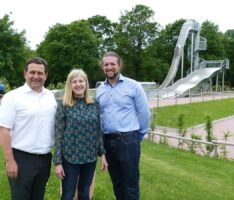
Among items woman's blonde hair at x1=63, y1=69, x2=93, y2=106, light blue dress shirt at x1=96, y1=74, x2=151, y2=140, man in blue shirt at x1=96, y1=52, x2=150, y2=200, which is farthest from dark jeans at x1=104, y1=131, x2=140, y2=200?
woman's blonde hair at x1=63, y1=69, x2=93, y2=106

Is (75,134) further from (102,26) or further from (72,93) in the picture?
(102,26)

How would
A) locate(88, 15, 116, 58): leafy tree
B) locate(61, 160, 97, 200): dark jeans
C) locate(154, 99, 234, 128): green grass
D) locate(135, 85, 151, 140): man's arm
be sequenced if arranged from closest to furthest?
locate(61, 160, 97, 200): dark jeans < locate(135, 85, 151, 140): man's arm < locate(154, 99, 234, 128): green grass < locate(88, 15, 116, 58): leafy tree

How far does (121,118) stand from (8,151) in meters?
1.27

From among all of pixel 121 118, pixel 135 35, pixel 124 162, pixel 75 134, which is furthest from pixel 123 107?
pixel 135 35

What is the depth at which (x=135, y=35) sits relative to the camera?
189ft

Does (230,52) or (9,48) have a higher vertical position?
(230,52)

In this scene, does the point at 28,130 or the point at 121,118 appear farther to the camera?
the point at 121,118

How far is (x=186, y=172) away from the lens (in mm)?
8453

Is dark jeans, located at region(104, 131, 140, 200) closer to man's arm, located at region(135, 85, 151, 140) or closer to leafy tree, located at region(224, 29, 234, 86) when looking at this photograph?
man's arm, located at region(135, 85, 151, 140)

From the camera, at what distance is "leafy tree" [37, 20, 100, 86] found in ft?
167

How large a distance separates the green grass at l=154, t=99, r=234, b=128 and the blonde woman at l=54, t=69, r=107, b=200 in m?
15.2

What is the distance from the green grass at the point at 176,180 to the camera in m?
6.21

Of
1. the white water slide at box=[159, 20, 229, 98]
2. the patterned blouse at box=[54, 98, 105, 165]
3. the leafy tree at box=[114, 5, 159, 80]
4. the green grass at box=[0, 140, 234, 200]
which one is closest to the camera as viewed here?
the patterned blouse at box=[54, 98, 105, 165]

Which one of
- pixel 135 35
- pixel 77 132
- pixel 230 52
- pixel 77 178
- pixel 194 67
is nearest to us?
pixel 77 132
